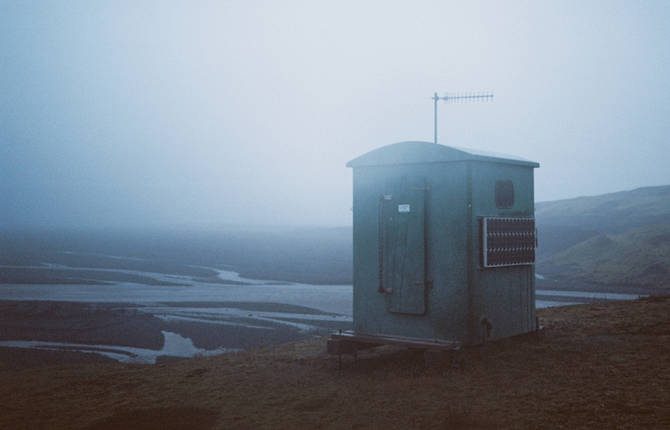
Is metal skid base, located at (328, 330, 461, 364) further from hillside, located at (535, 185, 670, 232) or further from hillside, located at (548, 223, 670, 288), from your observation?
hillside, located at (535, 185, 670, 232)

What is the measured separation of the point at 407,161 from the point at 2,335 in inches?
495

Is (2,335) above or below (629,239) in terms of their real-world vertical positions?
below

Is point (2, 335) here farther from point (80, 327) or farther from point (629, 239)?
point (629, 239)

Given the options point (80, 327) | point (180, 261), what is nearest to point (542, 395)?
point (80, 327)

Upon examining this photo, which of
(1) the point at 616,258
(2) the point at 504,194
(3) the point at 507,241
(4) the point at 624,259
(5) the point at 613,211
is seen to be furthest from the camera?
(5) the point at 613,211

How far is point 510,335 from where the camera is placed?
8.88 metres

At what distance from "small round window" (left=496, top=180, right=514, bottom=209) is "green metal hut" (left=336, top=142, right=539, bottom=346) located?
14 mm

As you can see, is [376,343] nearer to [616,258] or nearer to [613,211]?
[616,258]

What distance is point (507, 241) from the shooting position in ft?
28.8

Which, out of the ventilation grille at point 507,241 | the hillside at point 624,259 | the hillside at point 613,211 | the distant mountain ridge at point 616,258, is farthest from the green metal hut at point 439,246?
the hillside at point 613,211

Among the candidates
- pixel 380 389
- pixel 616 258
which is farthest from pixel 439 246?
pixel 616 258

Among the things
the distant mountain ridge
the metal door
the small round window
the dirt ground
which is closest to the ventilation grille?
the small round window

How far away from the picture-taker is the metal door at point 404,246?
27.8 ft

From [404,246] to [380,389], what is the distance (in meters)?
→ 2.26
